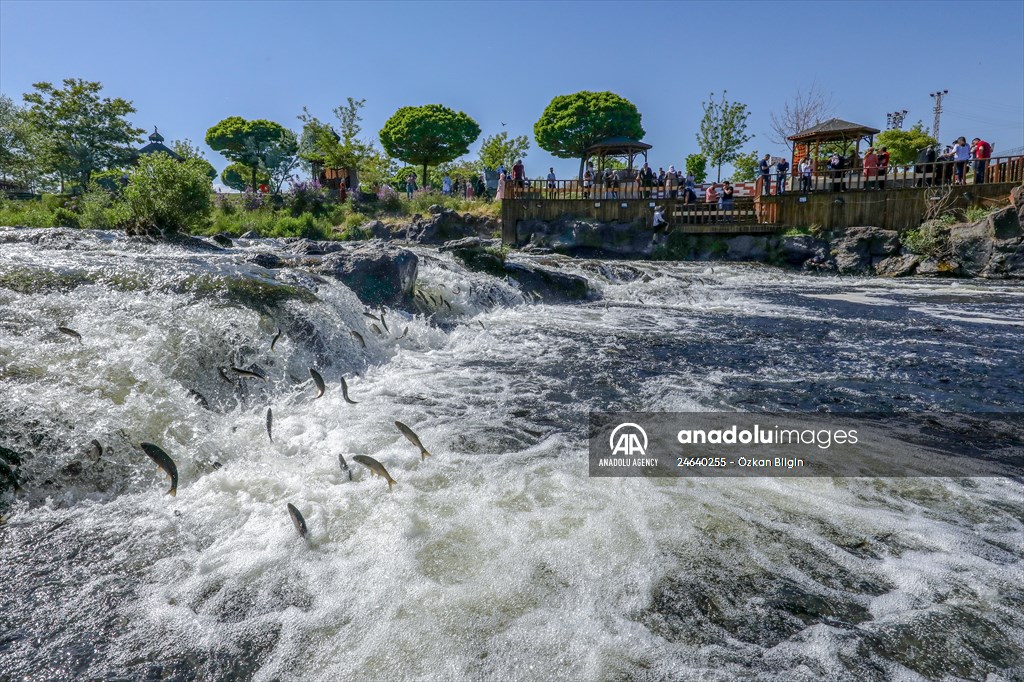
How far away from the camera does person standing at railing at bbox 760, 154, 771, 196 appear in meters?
21.5

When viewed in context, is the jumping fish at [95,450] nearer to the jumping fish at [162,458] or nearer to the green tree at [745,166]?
the jumping fish at [162,458]

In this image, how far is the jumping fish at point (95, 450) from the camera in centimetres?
343

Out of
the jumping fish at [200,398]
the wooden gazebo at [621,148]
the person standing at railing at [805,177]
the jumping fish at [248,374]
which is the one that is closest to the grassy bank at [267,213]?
the wooden gazebo at [621,148]

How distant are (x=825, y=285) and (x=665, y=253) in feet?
22.6

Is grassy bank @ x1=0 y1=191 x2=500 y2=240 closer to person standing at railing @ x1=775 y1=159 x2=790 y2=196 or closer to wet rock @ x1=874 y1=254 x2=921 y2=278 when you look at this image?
person standing at railing @ x1=775 y1=159 x2=790 y2=196

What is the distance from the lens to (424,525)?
10.1 ft

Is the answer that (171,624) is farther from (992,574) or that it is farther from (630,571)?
(992,574)

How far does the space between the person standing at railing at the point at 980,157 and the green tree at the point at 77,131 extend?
148ft

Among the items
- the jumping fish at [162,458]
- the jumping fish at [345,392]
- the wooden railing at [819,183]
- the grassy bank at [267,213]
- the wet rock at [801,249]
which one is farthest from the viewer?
the wet rock at [801,249]

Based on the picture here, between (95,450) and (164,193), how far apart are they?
10857mm

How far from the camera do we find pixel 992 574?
2639mm

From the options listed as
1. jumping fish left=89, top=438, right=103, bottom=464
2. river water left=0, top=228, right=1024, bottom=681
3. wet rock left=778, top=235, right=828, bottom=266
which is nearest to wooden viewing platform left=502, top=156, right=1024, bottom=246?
wet rock left=778, top=235, right=828, bottom=266

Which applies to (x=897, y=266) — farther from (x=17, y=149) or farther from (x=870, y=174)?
(x=17, y=149)

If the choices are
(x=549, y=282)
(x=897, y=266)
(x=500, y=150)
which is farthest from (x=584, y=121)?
(x=549, y=282)
